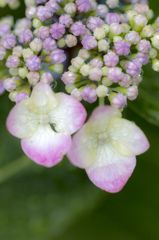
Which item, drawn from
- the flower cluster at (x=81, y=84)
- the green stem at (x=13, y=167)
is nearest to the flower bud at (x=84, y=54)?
the flower cluster at (x=81, y=84)

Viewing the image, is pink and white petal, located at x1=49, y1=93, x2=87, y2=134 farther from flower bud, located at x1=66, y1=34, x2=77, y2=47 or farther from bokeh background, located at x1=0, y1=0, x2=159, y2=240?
bokeh background, located at x1=0, y1=0, x2=159, y2=240

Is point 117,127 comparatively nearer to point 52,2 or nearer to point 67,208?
point 52,2

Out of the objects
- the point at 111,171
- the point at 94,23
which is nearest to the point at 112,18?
the point at 94,23

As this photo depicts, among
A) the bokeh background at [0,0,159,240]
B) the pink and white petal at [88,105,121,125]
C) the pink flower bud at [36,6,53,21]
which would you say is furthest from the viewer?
the bokeh background at [0,0,159,240]

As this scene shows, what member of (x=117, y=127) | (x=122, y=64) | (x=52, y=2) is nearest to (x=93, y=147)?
(x=117, y=127)

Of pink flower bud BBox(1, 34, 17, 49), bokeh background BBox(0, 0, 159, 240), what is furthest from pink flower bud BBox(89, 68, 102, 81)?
bokeh background BBox(0, 0, 159, 240)
